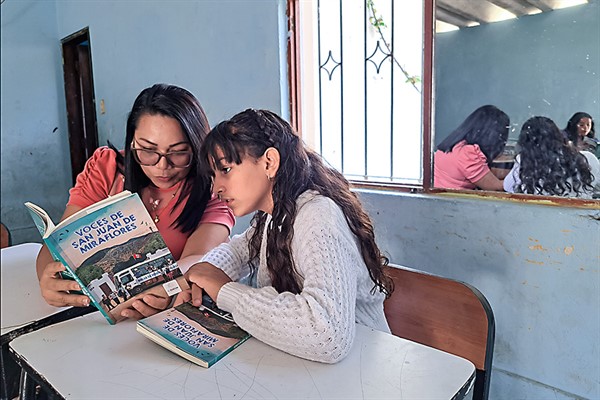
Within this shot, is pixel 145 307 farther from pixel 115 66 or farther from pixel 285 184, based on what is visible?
pixel 115 66

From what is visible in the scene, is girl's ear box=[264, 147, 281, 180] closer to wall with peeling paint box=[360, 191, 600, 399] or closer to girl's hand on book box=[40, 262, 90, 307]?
girl's hand on book box=[40, 262, 90, 307]

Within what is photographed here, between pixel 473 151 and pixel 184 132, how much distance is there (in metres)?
0.91

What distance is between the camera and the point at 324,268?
0.73 metres

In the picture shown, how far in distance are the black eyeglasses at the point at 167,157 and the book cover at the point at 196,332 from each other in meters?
0.46

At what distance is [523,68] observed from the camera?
51.2 inches

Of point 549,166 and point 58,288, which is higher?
point 549,166

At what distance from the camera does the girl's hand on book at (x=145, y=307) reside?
880 millimetres

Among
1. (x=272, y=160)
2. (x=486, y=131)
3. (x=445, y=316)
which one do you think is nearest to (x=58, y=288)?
(x=272, y=160)

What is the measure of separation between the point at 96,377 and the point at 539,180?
122cm

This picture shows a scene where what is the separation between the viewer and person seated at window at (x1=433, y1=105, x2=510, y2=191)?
4.52ft

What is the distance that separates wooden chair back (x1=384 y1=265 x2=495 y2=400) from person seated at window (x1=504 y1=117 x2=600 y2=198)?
57 centimetres

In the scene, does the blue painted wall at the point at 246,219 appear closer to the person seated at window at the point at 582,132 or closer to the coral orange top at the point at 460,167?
the coral orange top at the point at 460,167

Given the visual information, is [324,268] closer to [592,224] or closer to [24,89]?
[592,224]

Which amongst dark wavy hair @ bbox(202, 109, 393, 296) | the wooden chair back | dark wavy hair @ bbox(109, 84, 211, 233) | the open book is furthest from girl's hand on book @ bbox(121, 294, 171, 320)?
the wooden chair back
